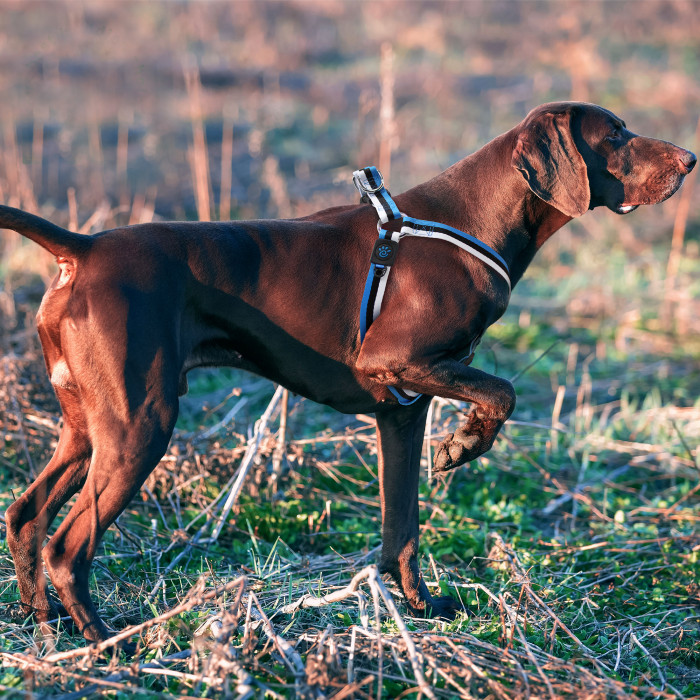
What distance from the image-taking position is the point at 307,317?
292 cm

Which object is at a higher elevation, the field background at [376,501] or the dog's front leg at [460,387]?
the dog's front leg at [460,387]

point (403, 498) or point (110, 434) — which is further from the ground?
point (110, 434)

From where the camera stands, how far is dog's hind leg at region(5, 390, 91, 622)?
9.43 feet

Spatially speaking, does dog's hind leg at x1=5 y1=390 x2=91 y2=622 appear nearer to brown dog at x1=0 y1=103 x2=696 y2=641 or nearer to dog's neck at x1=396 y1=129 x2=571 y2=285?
brown dog at x1=0 y1=103 x2=696 y2=641

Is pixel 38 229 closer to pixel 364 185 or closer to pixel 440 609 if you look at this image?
pixel 364 185

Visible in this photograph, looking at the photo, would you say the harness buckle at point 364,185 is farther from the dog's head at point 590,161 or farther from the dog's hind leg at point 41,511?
the dog's hind leg at point 41,511

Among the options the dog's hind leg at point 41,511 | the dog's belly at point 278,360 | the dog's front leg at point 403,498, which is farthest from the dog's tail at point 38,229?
the dog's front leg at point 403,498

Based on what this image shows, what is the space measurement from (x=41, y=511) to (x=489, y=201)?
2.01m

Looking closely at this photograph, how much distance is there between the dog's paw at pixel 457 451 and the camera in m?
3.08

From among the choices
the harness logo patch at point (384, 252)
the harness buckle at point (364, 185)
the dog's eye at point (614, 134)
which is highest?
the dog's eye at point (614, 134)

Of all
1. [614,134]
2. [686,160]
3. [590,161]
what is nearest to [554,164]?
[590,161]

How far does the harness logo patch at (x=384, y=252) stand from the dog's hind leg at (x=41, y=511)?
1.20 meters

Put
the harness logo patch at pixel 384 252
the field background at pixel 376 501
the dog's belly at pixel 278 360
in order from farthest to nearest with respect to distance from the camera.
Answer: the harness logo patch at pixel 384 252
the dog's belly at pixel 278 360
the field background at pixel 376 501

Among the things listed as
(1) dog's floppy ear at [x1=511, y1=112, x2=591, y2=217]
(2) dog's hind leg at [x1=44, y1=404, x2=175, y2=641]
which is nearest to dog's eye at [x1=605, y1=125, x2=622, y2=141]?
(1) dog's floppy ear at [x1=511, y1=112, x2=591, y2=217]
